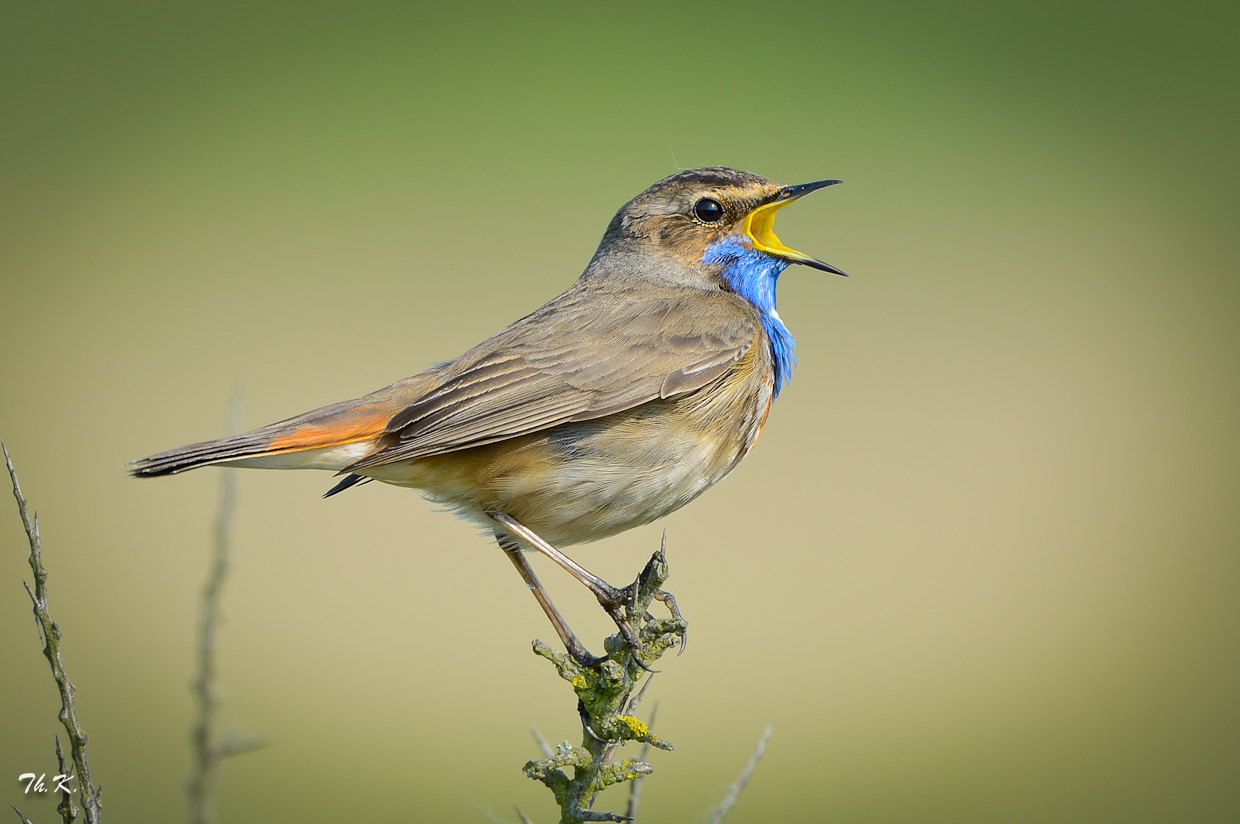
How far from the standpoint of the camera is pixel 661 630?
122 inches

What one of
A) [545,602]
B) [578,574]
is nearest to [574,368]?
[578,574]

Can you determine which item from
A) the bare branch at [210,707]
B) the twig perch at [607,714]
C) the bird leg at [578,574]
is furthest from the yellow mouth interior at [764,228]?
the bare branch at [210,707]

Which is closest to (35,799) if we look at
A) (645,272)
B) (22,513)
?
(22,513)

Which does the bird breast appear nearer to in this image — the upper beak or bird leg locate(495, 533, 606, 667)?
bird leg locate(495, 533, 606, 667)

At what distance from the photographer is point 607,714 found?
311 centimetres

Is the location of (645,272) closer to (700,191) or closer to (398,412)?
(700,191)

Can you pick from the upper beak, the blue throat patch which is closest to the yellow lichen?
the blue throat patch

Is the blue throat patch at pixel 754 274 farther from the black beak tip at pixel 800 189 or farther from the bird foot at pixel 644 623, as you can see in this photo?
the bird foot at pixel 644 623

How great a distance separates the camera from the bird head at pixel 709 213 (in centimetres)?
464

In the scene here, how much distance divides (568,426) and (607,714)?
1.19 meters

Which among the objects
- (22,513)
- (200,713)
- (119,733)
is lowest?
(119,733)

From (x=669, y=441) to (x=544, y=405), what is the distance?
1.48 ft

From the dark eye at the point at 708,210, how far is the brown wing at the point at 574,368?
0.33 m

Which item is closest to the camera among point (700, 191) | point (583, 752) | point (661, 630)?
point (583, 752)
